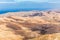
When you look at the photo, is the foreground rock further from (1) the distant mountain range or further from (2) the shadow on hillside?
(1) the distant mountain range

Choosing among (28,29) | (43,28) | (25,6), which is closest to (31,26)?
(28,29)

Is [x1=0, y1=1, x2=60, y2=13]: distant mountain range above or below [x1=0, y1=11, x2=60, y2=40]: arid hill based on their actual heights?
above

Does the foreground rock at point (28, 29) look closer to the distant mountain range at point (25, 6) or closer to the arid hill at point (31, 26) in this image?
the arid hill at point (31, 26)

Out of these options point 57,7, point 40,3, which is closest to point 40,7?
point 40,3

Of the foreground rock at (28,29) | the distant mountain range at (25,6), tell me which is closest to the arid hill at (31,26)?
the foreground rock at (28,29)

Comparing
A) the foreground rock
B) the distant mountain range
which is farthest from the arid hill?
the distant mountain range

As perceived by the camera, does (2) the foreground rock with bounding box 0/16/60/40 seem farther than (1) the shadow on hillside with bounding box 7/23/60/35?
No
